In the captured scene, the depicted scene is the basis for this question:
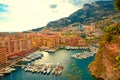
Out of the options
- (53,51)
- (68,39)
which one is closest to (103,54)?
(53,51)

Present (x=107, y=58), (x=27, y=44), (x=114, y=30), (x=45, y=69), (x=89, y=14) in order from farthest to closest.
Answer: (x=89, y=14) < (x=27, y=44) < (x=45, y=69) < (x=114, y=30) < (x=107, y=58)

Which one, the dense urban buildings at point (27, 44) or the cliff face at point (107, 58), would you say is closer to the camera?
the cliff face at point (107, 58)

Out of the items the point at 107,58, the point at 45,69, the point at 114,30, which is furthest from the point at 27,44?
the point at 107,58

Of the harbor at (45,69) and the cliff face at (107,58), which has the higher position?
the cliff face at (107,58)

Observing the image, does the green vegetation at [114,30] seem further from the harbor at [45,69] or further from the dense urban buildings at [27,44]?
the dense urban buildings at [27,44]

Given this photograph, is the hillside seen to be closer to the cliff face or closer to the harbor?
the harbor

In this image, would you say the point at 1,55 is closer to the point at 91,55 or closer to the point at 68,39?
the point at 91,55

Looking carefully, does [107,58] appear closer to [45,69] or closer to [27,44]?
[45,69]

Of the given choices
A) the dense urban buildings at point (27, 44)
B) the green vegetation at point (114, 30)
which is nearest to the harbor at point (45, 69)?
the dense urban buildings at point (27, 44)
